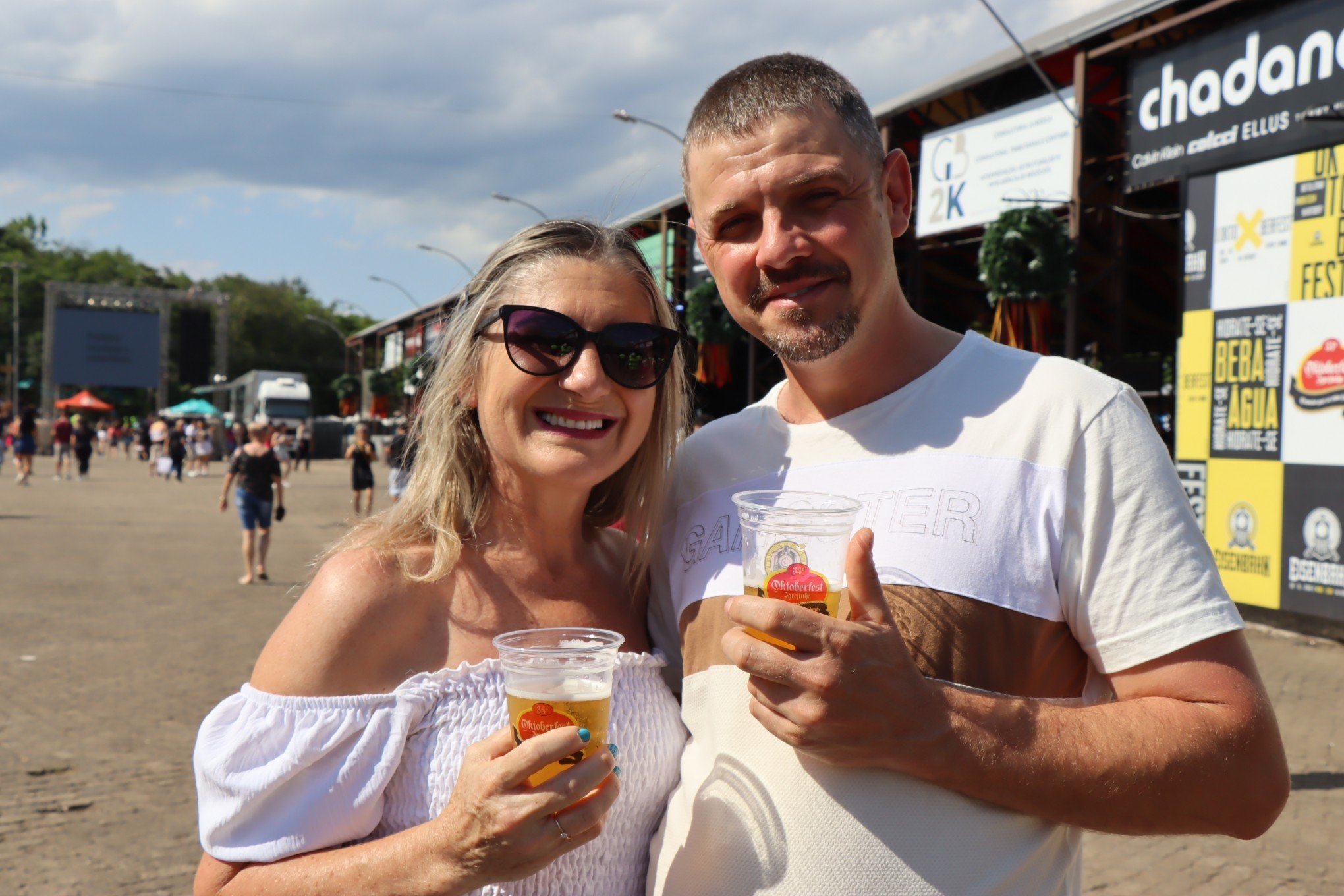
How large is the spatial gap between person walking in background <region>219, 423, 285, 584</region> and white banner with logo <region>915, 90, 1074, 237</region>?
1023 cm

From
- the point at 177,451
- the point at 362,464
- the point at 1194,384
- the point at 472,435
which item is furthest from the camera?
the point at 177,451

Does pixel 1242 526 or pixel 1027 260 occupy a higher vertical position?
pixel 1027 260

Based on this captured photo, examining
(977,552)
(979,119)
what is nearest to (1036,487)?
(977,552)

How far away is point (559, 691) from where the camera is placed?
1.64 m

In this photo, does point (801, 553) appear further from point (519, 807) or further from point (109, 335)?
point (109, 335)

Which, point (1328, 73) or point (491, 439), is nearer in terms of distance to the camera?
point (491, 439)

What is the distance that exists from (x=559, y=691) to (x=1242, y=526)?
1076 cm

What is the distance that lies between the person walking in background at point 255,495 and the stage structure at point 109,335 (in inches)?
1846

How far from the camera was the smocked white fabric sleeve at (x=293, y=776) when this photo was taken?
186cm

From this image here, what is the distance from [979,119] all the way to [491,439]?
47.1ft

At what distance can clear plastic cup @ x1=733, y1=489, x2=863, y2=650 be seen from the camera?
164cm

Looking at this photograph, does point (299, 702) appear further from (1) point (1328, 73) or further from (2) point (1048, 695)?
(1) point (1328, 73)

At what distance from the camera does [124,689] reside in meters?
7.54

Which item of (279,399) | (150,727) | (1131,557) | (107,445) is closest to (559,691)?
(1131,557)
